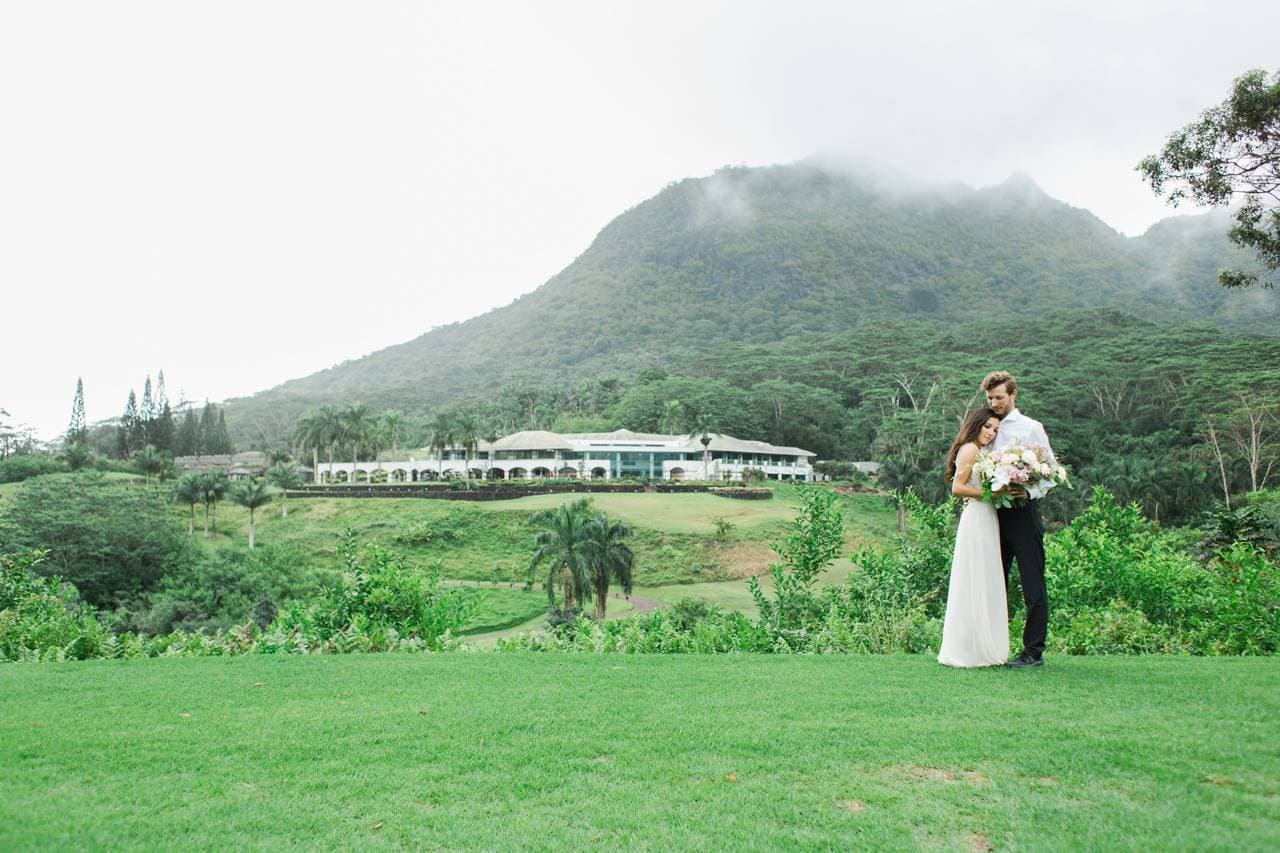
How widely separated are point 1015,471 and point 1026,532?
47 cm

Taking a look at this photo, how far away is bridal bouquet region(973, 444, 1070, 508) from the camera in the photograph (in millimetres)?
5004

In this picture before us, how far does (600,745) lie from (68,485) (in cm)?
3923

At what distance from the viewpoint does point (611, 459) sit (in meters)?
60.6

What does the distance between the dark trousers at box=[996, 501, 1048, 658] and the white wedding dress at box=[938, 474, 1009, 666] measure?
0.38 ft

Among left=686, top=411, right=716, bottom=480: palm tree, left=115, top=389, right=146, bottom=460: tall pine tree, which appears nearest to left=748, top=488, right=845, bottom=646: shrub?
left=686, top=411, right=716, bottom=480: palm tree

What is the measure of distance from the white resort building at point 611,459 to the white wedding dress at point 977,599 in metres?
52.2

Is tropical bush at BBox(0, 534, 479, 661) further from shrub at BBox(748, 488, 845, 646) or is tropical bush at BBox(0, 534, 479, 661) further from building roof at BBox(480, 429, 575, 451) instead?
building roof at BBox(480, 429, 575, 451)

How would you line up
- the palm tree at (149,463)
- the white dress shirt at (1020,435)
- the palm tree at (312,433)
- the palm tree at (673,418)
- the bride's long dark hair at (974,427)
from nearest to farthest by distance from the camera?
the white dress shirt at (1020,435)
the bride's long dark hair at (974,427)
the palm tree at (149,463)
the palm tree at (312,433)
the palm tree at (673,418)

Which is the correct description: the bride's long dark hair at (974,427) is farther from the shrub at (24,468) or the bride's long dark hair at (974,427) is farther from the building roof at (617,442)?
the shrub at (24,468)

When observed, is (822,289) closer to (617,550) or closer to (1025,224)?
(1025,224)

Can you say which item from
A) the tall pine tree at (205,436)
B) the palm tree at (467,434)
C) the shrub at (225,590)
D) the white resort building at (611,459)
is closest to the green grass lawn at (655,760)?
the shrub at (225,590)

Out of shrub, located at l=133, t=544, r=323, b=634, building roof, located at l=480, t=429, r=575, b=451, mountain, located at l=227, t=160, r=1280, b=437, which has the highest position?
mountain, located at l=227, t=160, r=1280, b=437

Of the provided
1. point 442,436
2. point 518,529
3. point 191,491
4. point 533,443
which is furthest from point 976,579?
point 533,443

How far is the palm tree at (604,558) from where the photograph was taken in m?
26.4
